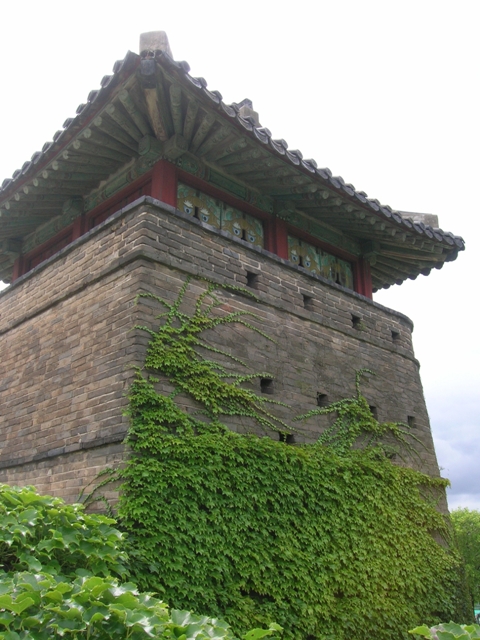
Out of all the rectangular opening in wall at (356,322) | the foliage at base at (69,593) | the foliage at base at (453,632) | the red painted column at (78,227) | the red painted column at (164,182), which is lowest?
the foliage at base at (453,632)

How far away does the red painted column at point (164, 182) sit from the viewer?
641 centimetres

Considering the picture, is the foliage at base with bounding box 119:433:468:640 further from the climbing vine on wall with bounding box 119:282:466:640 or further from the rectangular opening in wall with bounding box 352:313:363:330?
the rectangular opening in wall with bounding box 352:313:363:330

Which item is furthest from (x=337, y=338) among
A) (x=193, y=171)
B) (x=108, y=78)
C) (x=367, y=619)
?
(x=108, y=78)

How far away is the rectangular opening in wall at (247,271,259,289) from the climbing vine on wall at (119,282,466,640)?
455 mm

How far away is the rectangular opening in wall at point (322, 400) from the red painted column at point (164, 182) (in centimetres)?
272

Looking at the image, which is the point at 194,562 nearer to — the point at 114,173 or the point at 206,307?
the point at 206,307

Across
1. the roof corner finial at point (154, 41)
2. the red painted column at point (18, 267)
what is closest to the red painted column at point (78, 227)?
the red painted column at point (18, 267)

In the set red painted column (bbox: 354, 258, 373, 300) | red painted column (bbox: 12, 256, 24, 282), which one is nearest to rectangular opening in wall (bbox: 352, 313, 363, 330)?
red painted column (bbox: 354, 258, 373, 300)

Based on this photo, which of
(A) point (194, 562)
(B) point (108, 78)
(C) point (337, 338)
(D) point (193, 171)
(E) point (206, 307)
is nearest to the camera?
(A) point (194, 562)

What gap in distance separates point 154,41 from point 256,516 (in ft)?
14.1

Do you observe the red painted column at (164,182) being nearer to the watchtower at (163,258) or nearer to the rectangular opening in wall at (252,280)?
the watchtower at (163,258)

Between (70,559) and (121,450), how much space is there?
1.02m

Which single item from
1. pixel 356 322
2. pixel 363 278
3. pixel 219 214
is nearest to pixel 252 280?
pixel 219 214

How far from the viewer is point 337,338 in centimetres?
731
